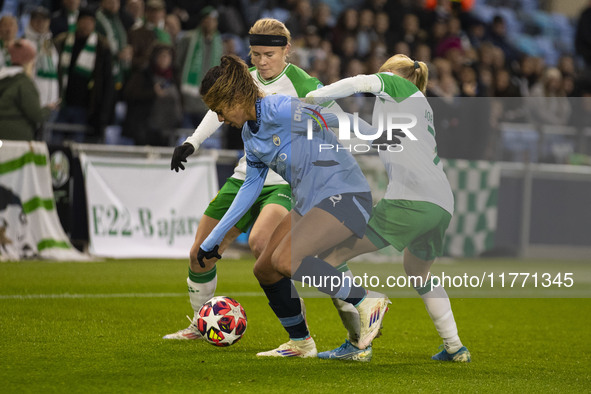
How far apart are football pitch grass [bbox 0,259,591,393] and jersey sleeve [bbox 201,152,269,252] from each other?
68cm

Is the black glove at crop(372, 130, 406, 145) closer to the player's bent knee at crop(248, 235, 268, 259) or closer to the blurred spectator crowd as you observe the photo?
the player's bent knee at crop(248, 235, 268, 259)

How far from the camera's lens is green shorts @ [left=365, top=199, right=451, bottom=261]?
17.1 ft

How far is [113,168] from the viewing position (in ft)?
35.0

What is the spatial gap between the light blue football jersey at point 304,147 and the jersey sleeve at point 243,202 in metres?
0.17

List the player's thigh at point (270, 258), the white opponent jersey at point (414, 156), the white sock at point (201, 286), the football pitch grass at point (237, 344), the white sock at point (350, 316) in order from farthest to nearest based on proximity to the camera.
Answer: the white sock at point (201, 286)
the white sock at point (350, 316)
the white opponent jersey at point (414, 156)
the player's thigh at point (270, 258)
the football pitch grass at point (237, 344)

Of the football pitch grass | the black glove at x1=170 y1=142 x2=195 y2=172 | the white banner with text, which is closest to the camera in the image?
the football pitch grass

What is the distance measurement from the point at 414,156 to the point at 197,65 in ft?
23.0

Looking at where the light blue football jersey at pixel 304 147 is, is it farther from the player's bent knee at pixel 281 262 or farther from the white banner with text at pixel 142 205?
the white banner with text at pixel 142 205

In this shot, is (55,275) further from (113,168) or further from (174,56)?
(174,56)

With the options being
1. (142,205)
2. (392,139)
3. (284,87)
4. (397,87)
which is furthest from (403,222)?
(142,205)

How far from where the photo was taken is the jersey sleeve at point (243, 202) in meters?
5.24

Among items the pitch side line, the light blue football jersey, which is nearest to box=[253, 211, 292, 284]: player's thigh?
the light blue football jersey

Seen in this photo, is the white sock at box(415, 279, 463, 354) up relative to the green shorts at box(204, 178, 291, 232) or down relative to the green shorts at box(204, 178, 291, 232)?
down

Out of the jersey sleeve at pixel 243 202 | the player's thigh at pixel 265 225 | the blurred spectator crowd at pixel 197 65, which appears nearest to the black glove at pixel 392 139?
the jersey sleeve at pixel 243 202
